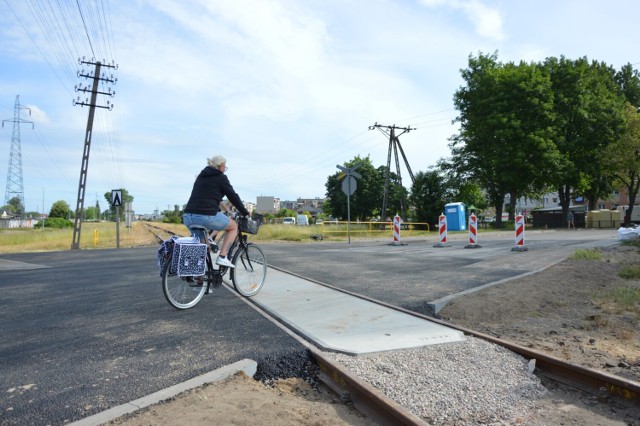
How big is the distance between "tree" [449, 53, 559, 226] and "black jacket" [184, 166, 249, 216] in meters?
36.3

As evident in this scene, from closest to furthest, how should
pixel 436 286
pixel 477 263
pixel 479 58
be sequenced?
pixel 436 286, pixel 477 263, pixel 479 58

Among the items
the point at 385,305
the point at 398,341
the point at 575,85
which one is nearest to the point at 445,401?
the point at 398,341

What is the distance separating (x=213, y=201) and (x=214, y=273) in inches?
39.5

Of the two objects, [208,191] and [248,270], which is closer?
[208,191]

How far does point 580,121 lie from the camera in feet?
134

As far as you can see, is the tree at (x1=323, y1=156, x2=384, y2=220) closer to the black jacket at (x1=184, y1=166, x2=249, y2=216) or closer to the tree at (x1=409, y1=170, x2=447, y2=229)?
the tree at (x1=409, y1=170, x2=447, y2=229)

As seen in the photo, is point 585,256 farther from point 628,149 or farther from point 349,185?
point 628,149

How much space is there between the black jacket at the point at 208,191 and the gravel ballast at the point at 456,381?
2.87m

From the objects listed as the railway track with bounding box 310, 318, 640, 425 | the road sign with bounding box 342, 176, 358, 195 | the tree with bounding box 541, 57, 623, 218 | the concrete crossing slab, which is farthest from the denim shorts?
the tree with bounding box 541, 57, 623, 218

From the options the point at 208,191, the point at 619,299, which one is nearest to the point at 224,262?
the point at 208,191

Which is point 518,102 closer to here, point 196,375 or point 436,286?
point 436,286

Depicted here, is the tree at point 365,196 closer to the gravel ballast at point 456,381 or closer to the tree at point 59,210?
the gravel ballast at point 456,381

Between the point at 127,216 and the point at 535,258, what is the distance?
3397 cm

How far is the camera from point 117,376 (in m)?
3.49
